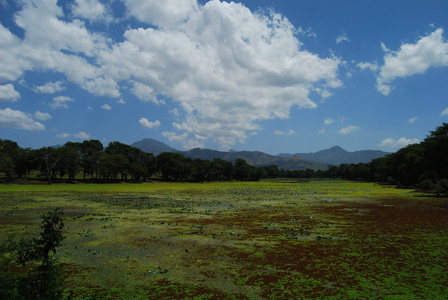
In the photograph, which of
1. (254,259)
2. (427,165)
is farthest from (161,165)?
(254,259)

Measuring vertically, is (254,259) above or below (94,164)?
below

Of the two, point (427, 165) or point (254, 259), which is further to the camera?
point (427, 165)

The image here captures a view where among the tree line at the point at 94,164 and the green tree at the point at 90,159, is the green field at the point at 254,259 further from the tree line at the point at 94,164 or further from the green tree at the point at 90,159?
the green tree at the point at 90,159

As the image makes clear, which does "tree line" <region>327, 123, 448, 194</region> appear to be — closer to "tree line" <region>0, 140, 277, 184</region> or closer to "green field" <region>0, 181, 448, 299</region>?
"green field" <region>0, 181, 448, 299</region>

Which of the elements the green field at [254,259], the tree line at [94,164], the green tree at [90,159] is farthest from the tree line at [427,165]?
the green tree at [90,159]

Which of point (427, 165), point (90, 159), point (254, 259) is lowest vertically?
point (254, 259)

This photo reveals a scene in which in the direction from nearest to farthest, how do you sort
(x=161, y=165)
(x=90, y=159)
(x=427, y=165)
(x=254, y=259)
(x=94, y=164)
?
(x=254, y=259) → (x=427, y=165) → (x=94, y=164) → (x=90, y=159) → (x=161, y=165)

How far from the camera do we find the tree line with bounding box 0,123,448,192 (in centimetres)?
5366

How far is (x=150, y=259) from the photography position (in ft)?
36.4

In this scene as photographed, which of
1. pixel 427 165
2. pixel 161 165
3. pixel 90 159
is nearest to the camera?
pixel 427 165

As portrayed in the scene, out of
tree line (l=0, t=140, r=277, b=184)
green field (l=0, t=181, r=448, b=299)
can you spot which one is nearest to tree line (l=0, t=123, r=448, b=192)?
tree line (l=0, t=140, r=277, b=184)

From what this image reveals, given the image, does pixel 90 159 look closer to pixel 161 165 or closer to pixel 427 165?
pixel 161 165

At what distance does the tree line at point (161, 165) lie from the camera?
176 ft

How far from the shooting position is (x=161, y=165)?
120375 millimetres
